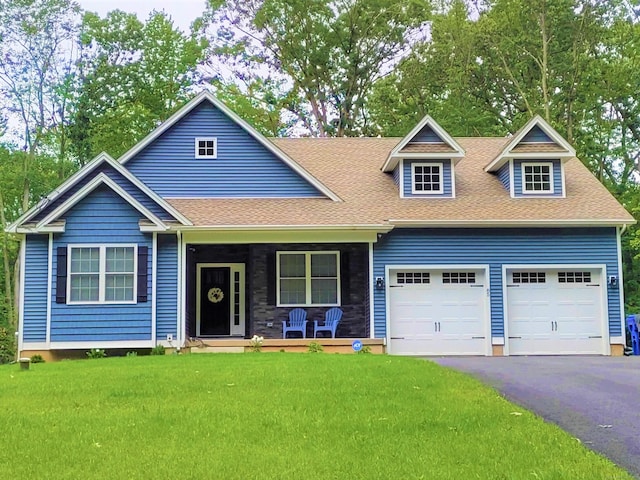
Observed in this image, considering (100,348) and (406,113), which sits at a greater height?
(406,113)

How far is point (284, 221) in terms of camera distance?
16.1 metres

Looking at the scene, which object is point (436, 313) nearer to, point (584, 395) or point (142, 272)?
point (142, 272)

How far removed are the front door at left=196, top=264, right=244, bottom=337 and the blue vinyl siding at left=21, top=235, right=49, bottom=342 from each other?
3846 millimetres

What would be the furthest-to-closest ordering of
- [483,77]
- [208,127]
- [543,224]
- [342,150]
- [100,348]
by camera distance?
[483,77] < [342,150] < [208,127] < [543,224] < [100,348]

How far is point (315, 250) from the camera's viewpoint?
17.3 meters

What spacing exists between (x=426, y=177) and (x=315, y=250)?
11.6 feet

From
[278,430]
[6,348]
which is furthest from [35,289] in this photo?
[6,348]

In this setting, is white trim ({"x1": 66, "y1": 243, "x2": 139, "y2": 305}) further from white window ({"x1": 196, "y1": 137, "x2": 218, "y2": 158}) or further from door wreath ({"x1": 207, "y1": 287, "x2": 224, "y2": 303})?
white window ({"x1": 196, "y1": 137, "x2": 218, "y2": 158})

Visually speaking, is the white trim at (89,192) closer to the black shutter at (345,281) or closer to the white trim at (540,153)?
the black shutter at (345,281)

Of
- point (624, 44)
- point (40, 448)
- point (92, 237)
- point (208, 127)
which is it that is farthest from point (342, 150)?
point (40, 448)

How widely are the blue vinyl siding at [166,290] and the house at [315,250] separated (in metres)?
0.02

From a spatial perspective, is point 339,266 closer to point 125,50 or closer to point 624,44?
point 624,44

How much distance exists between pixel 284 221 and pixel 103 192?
394 centimetres

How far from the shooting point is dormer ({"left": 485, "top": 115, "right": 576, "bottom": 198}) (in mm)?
17953
